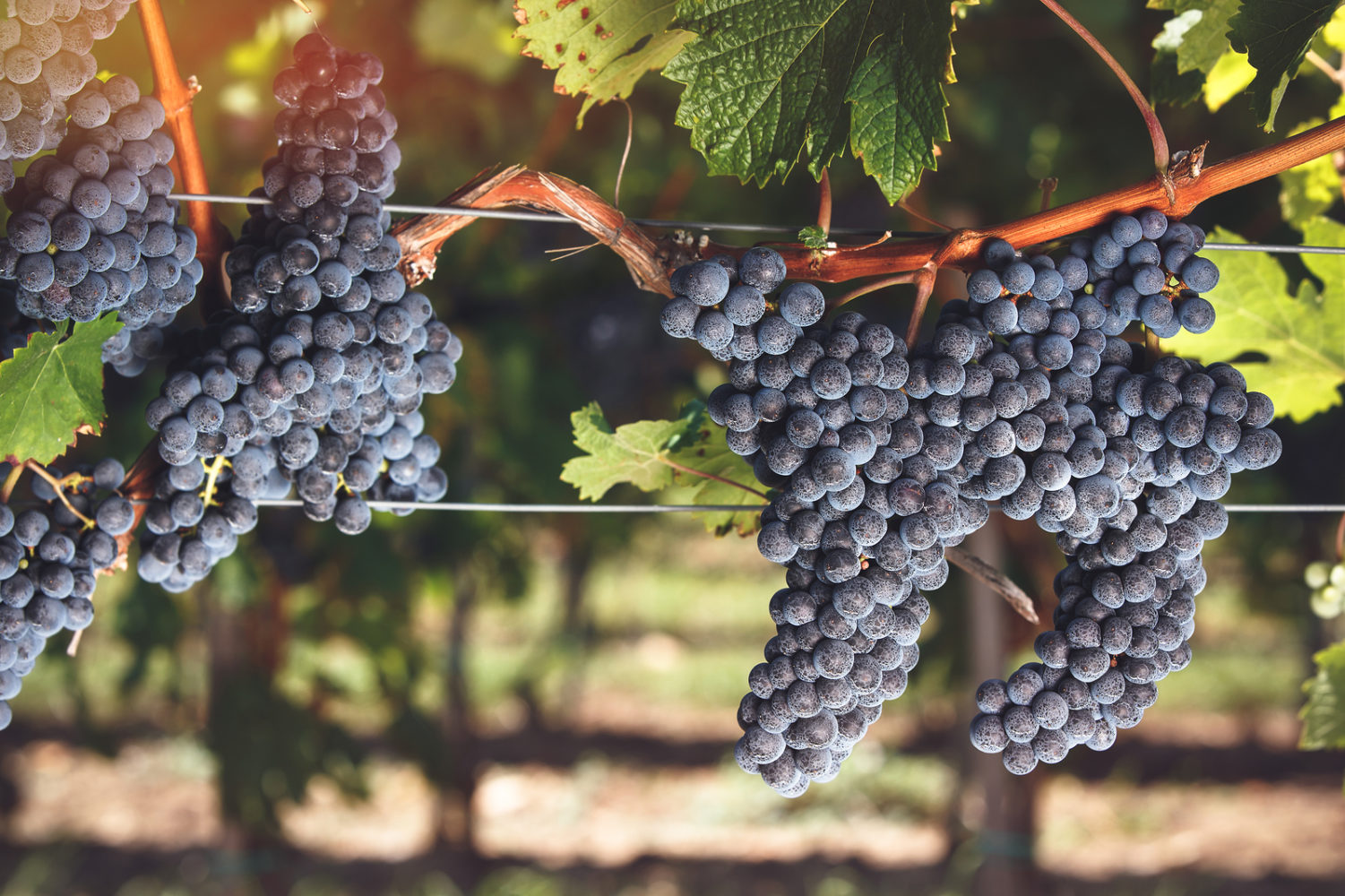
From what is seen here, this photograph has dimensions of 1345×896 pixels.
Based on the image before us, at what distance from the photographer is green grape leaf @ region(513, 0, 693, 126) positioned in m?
1.11

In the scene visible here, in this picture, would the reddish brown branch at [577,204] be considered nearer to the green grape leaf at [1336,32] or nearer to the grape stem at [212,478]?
the grape stem at [212,478]

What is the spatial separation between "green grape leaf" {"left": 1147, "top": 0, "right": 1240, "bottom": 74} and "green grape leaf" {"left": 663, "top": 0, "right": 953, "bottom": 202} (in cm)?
43

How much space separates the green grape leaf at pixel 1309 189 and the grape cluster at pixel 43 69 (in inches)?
62.6

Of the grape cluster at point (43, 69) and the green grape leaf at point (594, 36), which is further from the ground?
the green grape leaf at point (594, 36)

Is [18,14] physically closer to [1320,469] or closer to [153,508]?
[153,508]

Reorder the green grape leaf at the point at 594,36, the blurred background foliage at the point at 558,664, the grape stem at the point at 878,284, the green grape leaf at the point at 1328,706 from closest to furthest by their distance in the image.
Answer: the grape stem at the point at 878,284, the green grape leaf at the point at 594,36, the green grape leaf at the point at 1328,706, the blurred background foliage at the point at 558,664

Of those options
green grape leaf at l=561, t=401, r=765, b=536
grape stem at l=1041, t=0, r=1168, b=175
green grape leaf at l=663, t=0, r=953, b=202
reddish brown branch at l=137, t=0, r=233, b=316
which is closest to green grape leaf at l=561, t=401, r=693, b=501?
green grape leaf at l=561, t=401, r=765, b=536

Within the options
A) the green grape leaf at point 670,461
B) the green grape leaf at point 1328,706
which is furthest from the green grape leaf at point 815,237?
the green grape leaf at point 1328,706

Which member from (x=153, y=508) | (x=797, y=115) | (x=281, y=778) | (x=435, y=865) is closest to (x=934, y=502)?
(x=797, y=115)

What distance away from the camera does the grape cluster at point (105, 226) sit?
896 mm

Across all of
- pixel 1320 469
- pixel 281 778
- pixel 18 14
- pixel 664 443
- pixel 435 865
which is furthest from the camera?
pixel 435 865

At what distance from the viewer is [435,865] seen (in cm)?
441

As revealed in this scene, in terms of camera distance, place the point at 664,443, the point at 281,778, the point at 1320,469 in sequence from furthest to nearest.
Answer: the point at 1320,469 < the point at 281,778 < the point at 664,443

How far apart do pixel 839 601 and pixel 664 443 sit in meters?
0.34
